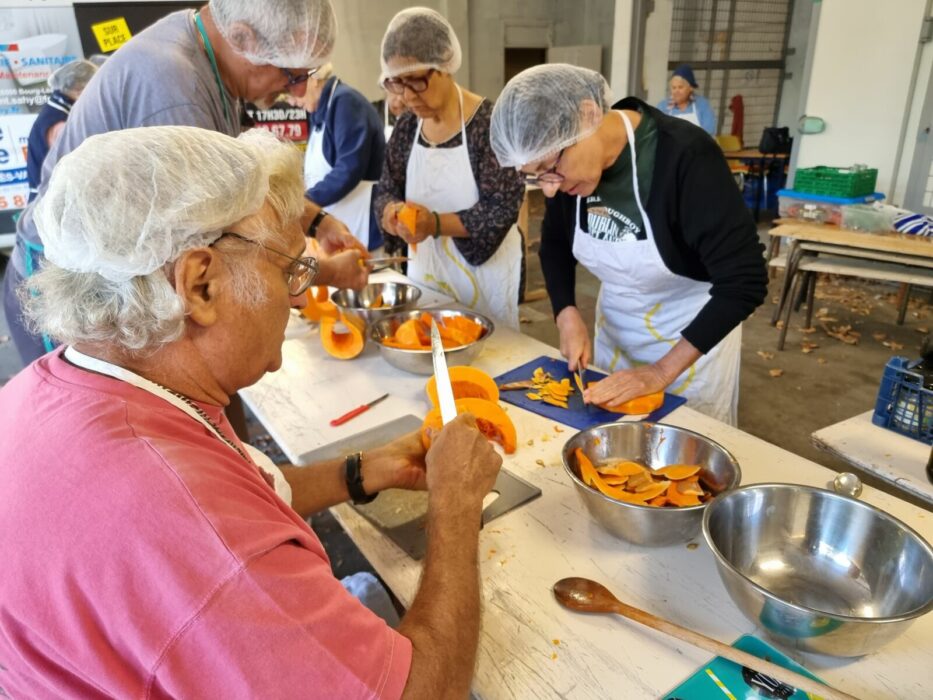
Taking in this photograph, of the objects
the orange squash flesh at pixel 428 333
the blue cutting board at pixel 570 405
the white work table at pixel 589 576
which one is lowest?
the blue cutting board at pixel 570 405

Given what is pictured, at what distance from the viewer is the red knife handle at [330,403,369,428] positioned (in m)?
1.94

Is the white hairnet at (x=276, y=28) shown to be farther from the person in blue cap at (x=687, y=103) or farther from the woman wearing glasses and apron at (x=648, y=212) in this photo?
the person in blue cap at (x=687, y=103)

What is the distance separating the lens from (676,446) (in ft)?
5.06

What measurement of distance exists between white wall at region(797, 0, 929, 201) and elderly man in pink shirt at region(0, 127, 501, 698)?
7017 millimetres

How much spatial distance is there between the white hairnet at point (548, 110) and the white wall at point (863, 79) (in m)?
5.85

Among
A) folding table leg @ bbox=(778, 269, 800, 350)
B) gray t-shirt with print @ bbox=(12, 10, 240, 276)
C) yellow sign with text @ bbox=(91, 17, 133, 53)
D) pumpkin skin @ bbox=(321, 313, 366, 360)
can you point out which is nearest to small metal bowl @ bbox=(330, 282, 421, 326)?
pumpkin skin @ bbox=(321, 313, 366, 360)

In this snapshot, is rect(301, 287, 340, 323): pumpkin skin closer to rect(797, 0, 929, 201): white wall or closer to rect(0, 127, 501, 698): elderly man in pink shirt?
rect(0, 127, 501, 698): elderly man in pink shirt

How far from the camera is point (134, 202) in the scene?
2.93ft

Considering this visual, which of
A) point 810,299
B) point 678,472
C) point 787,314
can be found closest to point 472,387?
point 678,472

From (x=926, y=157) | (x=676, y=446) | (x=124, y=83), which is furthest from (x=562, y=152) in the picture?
(x=926, y=157)

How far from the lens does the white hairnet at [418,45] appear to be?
8.57 ft

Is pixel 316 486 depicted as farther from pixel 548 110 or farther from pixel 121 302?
pixel 548 110

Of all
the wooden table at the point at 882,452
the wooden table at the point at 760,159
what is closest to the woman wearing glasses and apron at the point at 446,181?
the wooden table at the point at 882,452

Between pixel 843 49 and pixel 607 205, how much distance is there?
5935 mm
